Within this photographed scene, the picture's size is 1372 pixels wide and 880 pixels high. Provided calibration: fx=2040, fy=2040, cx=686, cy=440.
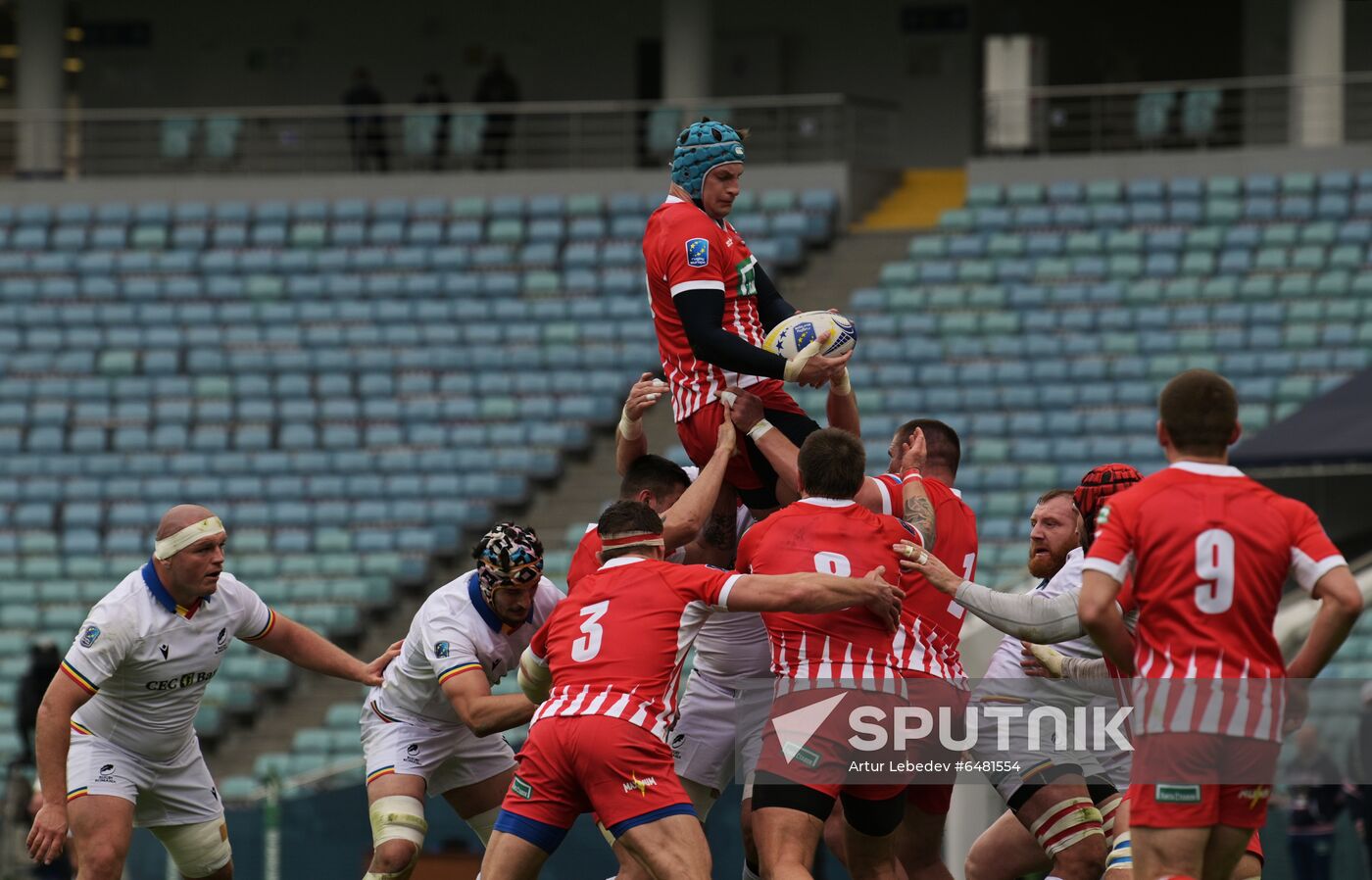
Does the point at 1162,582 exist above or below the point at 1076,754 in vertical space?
above

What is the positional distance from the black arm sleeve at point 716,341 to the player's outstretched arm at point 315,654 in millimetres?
2146

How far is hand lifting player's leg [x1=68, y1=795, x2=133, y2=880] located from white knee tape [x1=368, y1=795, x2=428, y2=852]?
1060 millimetres

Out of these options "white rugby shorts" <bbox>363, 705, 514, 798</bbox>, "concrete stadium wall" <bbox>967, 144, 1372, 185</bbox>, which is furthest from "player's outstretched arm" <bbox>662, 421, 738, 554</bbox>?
"concrete stadium wall" <bbox>967, 144, 1372, 185</bbox>

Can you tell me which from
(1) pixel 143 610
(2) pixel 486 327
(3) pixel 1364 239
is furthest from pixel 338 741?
(3) pixel 1364 239

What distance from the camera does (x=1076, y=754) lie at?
28.1 ft

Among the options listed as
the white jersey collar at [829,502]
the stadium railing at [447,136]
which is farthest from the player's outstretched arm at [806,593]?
the stadium railing at [447,136]

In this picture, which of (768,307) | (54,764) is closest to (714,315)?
(768,307)

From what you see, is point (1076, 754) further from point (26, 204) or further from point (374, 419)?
point (26, 204)

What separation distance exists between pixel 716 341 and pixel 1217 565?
2.50m

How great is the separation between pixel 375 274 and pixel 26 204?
5.29 m

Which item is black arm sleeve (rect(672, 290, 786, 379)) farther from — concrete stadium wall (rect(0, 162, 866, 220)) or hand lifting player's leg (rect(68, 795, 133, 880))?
concrete stadium wall (rect(0, 162, 866, 220))

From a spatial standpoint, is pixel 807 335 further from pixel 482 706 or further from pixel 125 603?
pixel 125 603

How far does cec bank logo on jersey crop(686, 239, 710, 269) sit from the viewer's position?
8180 millimetres

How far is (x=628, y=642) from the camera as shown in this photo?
7.43m
